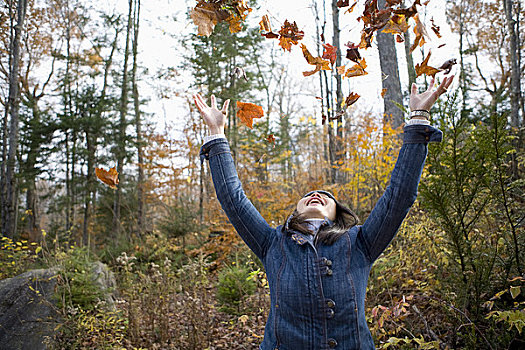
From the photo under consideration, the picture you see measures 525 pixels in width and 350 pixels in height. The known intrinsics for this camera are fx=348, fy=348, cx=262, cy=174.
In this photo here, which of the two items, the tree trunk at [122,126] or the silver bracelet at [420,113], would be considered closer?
the silver bracelet at [420,113]

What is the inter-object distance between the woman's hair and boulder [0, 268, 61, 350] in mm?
2846

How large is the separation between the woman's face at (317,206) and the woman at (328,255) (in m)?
0.02

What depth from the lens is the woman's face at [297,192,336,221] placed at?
64.9 inches

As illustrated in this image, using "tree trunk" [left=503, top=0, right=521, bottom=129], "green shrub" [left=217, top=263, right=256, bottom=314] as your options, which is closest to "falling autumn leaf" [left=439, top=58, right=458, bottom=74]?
"green shrub" [left=217, top=263, right=256, bottom=314]

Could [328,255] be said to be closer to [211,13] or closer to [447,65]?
[447,65]

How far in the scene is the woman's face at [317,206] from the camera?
1647 mm

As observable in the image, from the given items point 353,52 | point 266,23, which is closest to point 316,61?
point 353,52

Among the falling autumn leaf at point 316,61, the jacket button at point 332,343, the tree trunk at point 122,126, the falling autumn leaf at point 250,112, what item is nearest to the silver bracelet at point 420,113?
the falling autumn leaf at point 316,61

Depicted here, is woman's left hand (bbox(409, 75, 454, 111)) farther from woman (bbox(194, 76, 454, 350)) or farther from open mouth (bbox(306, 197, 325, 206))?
open mouth (bbox(306, 197, 325, 206))

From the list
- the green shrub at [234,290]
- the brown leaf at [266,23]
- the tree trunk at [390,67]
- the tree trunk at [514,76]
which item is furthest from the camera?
the tree trunk at [390,67]

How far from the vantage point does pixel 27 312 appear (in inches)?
145

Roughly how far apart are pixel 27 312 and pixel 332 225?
3683mm

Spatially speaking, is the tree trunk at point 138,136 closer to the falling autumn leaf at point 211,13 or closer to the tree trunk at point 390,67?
the tree trunk at point 390,67

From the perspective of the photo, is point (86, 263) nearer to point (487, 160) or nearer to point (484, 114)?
point (487, 160)
